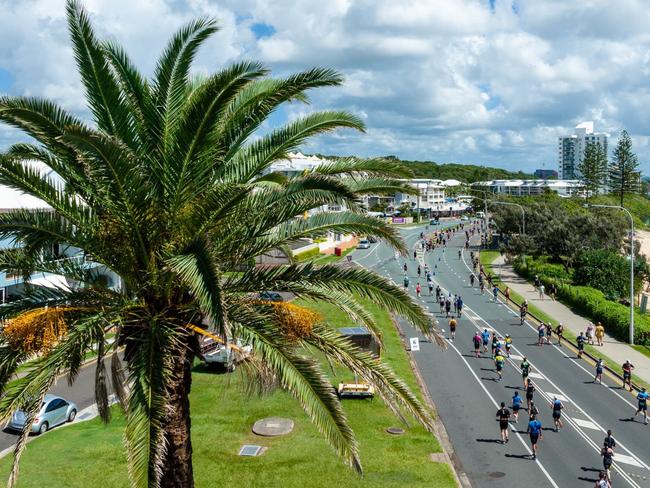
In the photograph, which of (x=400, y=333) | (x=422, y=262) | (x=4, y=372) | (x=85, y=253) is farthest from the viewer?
(x=422, y=262)

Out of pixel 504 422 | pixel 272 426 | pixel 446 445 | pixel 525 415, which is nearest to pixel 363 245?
pixel 525 415

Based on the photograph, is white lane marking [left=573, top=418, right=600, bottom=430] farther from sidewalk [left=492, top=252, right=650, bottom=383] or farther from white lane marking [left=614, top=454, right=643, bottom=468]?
sidewalk [left=492, top=252, right=650, bottom=383]

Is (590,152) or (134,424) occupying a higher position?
(590,152)

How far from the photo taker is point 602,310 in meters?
40.4

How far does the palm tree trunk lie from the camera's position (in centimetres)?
908

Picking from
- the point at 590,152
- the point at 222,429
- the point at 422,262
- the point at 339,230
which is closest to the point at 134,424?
the point at 339,230

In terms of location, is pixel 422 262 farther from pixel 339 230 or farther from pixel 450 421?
pixel 339 230

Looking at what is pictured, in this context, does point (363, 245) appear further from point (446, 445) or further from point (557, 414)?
point (446, 445)

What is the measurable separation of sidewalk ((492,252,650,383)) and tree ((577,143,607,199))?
158 ft

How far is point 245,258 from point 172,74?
2.92 metres

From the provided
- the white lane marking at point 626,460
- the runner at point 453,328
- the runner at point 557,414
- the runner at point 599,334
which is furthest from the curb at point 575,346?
the white lane marking at point 626,460

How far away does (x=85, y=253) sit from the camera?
940 centimetres

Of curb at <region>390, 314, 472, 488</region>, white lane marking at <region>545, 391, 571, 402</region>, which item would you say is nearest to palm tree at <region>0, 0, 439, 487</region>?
curb at <region>390, 314, 472, 488</region>

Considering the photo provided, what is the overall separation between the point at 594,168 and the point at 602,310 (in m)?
74.0
